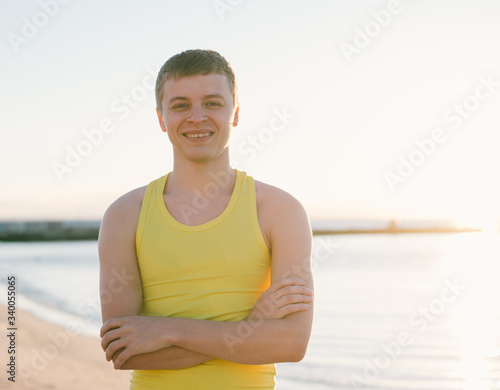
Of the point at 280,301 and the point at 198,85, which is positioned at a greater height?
the point at 198,85

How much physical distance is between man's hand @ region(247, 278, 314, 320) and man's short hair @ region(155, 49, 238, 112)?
0.78 m

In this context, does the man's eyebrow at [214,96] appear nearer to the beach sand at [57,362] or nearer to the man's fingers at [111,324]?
the man's fingers at [111,324]

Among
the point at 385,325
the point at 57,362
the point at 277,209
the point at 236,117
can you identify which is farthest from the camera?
the point at 385,325

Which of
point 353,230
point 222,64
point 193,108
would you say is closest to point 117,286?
point 193,108

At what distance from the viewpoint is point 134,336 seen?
7.95 ft

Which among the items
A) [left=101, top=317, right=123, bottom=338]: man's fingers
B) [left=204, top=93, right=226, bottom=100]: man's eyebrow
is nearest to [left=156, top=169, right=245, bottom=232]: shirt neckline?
[left=204, top=93, right=226, bottom=100]: man's eyebrow

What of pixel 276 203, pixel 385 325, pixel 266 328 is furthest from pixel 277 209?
pixel 385 325

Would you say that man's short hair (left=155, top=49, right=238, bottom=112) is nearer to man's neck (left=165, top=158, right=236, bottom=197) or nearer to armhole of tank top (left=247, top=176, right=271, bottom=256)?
man's neck (left=165, top=158, right=236, bottom=197)

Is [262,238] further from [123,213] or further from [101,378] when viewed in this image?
[101,378]

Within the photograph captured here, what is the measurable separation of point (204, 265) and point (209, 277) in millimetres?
50

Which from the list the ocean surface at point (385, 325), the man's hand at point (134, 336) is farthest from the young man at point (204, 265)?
the ocean surface at point (385, 325)

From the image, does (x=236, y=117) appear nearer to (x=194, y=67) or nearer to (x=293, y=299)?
(x=194, y=67)

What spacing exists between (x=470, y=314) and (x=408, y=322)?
1837 mm

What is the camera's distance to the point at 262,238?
96.8 inches
